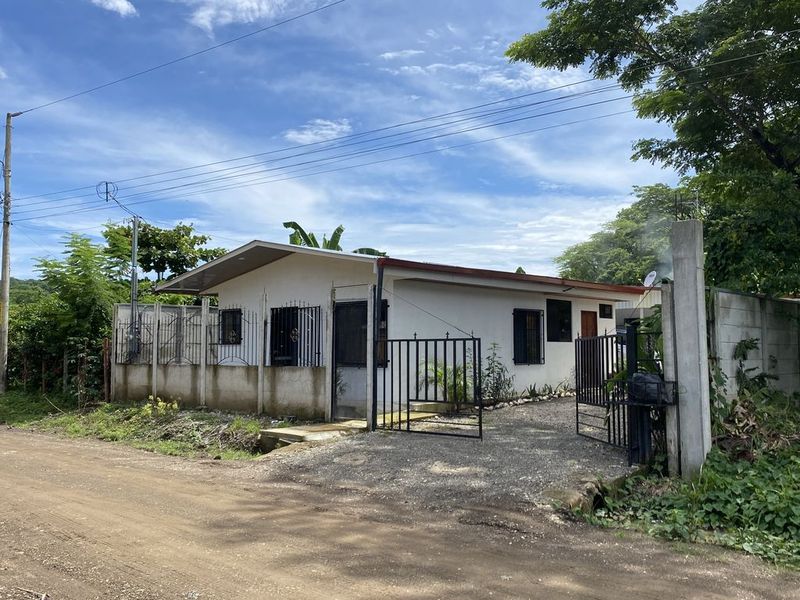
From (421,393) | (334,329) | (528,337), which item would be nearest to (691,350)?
(334,329)

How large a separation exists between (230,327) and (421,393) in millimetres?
5426

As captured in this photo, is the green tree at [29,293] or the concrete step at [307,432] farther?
the green tree at [29,293]

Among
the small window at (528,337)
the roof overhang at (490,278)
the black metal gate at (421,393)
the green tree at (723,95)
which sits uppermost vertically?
the green tree at (723,95)

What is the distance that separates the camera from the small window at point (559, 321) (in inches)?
633

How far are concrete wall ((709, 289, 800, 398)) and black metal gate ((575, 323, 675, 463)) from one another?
84 cm

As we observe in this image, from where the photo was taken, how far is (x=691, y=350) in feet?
23.3

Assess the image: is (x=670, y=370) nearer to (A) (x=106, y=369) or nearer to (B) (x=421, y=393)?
(B) (x=421, y=393)

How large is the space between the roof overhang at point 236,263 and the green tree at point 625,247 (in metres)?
22.0

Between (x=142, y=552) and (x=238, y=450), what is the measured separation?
5.63 metres

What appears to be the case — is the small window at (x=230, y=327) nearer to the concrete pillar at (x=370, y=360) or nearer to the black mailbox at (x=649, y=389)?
the concrete pillar at (x=370, y=360)

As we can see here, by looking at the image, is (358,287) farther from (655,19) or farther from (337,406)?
(655,19)

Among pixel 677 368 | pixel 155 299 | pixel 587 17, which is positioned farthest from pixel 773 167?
pixel 155 299

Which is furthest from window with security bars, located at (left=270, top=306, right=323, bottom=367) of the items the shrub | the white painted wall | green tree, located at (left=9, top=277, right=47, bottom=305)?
green tree, located at (left=9, top=277, right=47, bottom=305)

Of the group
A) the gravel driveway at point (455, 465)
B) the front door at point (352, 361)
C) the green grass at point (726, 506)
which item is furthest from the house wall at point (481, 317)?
the green grass at point (726, 506)
